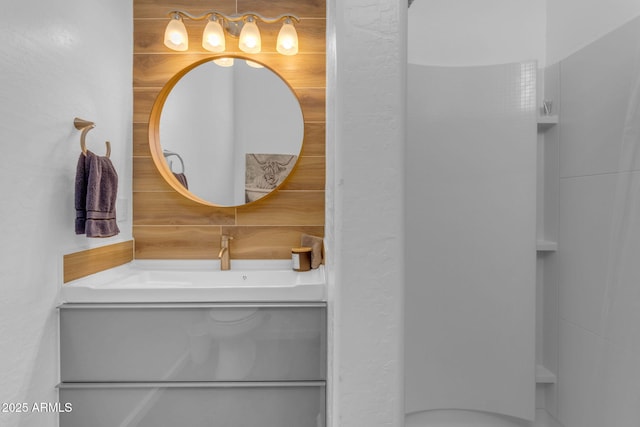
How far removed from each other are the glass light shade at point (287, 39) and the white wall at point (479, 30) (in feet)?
1.65

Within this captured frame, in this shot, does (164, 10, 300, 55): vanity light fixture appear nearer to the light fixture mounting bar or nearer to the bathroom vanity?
the light fixture mounting bar

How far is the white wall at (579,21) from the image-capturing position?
103 centimetres

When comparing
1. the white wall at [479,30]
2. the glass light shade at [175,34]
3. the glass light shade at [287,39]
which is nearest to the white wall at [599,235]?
the white wall at [479,30]

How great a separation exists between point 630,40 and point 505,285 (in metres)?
0.84

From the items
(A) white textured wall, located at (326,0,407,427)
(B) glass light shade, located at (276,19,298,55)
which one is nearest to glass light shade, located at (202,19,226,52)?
(B) glass light shade, located at (276,19,298,55)

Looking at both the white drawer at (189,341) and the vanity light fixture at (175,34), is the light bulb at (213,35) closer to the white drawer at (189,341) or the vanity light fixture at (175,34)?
the vanity light fixture at (175,34)

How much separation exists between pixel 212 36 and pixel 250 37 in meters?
0.16

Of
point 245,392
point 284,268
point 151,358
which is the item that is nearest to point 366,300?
point 245,392

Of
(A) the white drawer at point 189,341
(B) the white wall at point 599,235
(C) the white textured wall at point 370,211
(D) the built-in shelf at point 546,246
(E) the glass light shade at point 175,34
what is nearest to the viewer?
(C) the white textured wall at point 370,211

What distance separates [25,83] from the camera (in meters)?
1.05

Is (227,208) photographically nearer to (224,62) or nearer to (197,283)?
(197,283)

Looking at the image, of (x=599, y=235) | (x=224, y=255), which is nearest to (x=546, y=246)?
(x=599, y=235)

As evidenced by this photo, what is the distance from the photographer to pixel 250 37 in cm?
157

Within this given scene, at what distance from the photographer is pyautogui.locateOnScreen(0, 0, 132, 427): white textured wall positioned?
1001mm
